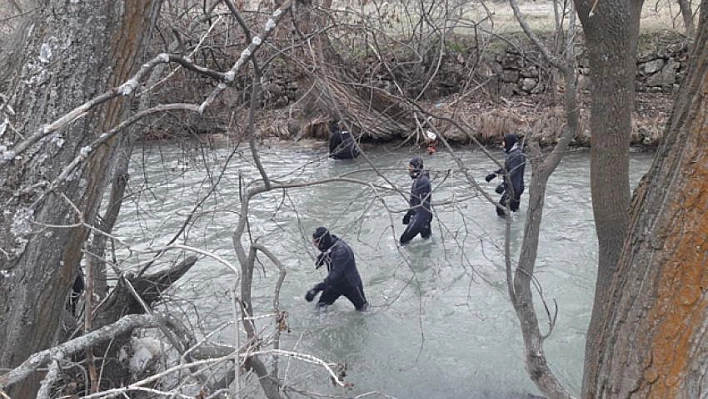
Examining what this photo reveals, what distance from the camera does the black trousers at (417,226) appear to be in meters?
9.38

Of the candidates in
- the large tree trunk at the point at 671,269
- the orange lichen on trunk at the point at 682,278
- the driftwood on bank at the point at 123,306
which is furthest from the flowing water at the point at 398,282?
the orange lichen on trunk at the point at 682,278

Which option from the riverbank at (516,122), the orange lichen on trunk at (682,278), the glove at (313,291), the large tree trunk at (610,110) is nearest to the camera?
the orange lichen on trunk at (682,278)

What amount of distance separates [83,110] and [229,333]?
6171 millimetres

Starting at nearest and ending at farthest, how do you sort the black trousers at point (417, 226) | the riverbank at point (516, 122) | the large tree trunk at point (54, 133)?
the large tree trunk at point (54, 133), the black trousers at point (417, 226), the riverbank at point (516, 122)

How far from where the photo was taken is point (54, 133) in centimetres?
238

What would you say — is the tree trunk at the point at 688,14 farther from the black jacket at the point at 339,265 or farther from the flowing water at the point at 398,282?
the black jacket at the point at 339,265

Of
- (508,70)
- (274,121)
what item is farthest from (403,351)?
(508,70)

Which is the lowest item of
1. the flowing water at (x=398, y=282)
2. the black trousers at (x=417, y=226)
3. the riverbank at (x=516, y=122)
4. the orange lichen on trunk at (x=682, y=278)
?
the flowing water at (x=398, y=282)

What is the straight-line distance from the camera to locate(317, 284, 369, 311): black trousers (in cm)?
785

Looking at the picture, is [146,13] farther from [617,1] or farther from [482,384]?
[482,384]

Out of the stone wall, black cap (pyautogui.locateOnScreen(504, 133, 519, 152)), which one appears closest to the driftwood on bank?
black cap (pyautogui.locateOnScreen(504, 133, 519, 152))

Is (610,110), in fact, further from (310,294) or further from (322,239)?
(310,294)

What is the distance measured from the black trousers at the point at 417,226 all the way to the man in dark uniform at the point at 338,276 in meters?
1.67

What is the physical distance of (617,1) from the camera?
370 cm
